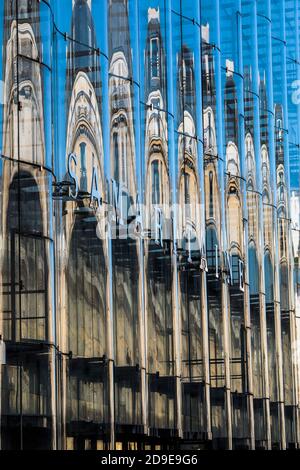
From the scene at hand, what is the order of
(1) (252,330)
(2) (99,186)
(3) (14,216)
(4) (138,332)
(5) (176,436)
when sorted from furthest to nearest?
(1) (252,330), (5) (176,436), (4) (138,332), (2) (99,186), (3) (14,216)

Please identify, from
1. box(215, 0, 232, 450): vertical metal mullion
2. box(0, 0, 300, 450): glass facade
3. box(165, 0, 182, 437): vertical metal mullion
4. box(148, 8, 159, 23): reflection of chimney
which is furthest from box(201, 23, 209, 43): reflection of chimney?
box(148, 8, 159, 23): reflection of chimney

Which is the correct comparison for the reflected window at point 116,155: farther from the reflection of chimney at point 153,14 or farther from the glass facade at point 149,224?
the reflection of chimney at point 153,14

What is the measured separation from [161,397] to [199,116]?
676cm

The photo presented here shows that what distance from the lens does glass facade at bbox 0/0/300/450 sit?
1745 centimetres

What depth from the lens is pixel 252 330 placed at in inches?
1258

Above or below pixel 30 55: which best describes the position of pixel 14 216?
below

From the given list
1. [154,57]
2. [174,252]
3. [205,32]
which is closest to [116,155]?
[154,57]

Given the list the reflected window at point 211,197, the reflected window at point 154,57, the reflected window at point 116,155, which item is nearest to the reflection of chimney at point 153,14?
the reflected window at point 154,57

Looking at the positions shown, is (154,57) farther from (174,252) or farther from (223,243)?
(223,243)

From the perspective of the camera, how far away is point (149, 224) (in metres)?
24.1

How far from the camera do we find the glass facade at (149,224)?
57.3 ft

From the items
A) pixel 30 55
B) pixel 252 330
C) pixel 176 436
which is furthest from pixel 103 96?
pixel 252 330

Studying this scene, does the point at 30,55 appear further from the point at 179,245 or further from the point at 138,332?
the point at 179,245

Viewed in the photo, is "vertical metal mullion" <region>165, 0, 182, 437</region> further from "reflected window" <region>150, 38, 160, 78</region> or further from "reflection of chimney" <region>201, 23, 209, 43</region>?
"reflection of chimney" <region>201, 23, 209, 43</region>
